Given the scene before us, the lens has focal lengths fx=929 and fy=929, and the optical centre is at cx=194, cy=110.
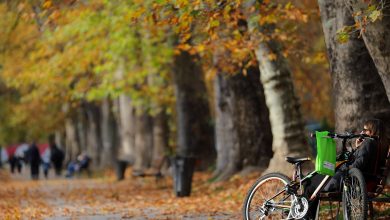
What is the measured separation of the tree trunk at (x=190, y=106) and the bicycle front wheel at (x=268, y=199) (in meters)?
17.9

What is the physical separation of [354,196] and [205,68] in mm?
13034

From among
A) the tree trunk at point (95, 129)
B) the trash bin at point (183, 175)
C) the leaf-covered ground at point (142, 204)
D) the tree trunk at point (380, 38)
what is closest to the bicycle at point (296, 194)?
the tree trunk at point (380, 38)

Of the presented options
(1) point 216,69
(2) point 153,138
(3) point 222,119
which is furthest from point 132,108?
(1) point 216,69

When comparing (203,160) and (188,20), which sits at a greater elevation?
(188,20)

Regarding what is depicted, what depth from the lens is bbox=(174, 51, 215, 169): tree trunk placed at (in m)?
28.6

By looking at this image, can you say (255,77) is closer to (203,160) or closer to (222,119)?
(222,119)

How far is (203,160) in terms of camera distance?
29.7 metres

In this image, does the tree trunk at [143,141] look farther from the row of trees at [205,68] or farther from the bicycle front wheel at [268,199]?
the bicycle front wheel at [268,199]

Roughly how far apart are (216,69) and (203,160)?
970cm

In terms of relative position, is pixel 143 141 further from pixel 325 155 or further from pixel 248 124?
pixel 325 155

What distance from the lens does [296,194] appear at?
10078 millimetres

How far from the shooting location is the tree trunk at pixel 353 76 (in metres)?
13.0

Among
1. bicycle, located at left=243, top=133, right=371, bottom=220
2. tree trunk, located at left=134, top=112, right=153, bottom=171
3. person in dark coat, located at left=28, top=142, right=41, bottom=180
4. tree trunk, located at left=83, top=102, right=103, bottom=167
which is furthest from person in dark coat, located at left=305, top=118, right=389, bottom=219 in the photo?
tree trunk, located at left=83, top=102, right=103, bottom=167

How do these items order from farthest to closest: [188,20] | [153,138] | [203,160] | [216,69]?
[153,138] < [203,160] < [216,69] < [188,20]
